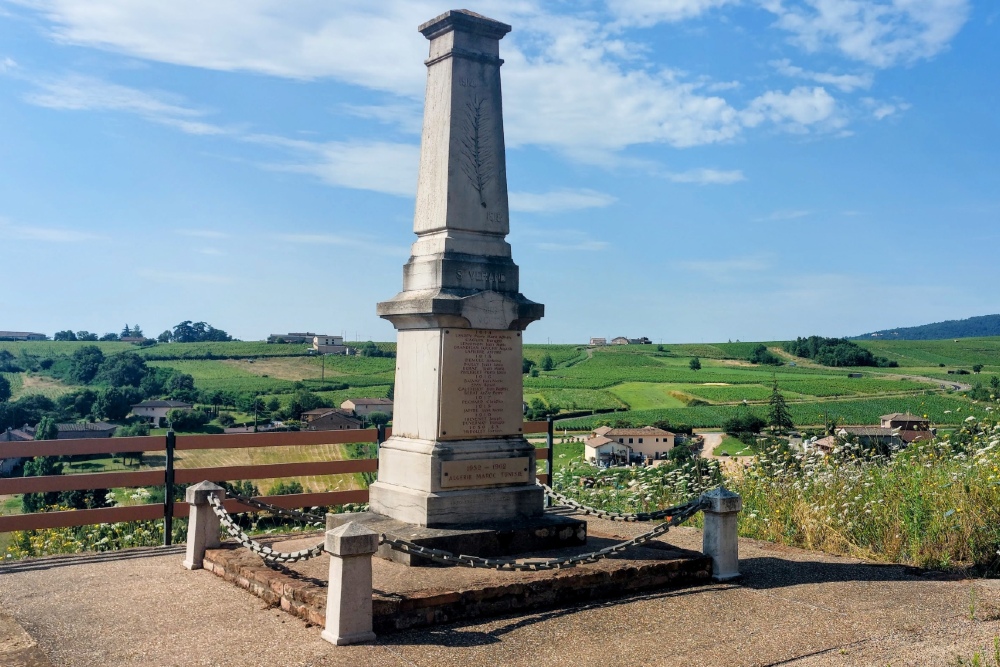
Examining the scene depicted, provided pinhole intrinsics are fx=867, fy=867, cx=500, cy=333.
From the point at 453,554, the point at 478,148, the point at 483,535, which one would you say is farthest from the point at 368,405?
the point at 453,554

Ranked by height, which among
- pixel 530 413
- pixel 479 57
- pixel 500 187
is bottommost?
pixel 530 413

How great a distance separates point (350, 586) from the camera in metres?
5.53

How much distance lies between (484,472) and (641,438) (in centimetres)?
3276

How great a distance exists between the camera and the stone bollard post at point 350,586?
5488 mm

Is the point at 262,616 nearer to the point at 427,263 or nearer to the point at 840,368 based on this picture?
the point at 427,263

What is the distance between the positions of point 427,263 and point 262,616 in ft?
11.2

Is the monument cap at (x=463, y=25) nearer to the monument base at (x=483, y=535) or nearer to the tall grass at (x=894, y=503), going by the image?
the monument base at (x=483, y=535)

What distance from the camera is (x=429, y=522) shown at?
7402 millimetres

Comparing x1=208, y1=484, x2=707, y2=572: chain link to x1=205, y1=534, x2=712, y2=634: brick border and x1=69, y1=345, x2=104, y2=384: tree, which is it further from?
x1=69, y1=345, x2=104, y2=384: tree

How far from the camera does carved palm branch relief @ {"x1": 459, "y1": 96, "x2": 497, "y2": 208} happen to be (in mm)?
8055

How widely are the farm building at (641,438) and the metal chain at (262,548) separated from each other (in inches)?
1173

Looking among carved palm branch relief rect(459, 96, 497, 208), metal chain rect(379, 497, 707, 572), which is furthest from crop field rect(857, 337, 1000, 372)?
metal chain rect(379, 497, 707, 572)

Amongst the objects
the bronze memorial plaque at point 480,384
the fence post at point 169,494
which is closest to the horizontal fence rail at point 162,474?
the fence post at point 169,494

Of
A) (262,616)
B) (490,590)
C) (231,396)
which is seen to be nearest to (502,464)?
(490,590)
